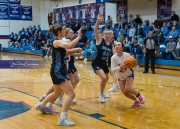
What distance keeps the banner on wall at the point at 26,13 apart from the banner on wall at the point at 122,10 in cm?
1311

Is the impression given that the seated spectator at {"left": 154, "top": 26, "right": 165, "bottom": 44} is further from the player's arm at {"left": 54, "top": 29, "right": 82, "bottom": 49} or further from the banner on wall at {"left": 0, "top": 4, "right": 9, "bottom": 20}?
the banner on wall at {"left": 0, "top": 4, "right": 9, "bottom": 20}

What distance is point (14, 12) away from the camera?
29.1 metres

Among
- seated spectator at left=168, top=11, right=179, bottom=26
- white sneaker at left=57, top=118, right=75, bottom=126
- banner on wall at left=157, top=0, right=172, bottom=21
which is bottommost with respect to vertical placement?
white sneaker at left=57, top=118, right=75, bottom=126

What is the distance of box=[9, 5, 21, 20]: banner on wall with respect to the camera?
28906 mm

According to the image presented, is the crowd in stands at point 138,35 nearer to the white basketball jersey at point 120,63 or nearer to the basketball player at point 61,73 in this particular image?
the white basketball jersey at point 120,63

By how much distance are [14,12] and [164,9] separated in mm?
17663

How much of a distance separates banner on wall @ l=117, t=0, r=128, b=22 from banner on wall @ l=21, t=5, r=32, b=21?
1311 cm

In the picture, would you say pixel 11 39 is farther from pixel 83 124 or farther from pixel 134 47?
pixel 83 124

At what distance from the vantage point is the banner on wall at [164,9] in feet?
55.0

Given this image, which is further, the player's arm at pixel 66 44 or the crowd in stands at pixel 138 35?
the crowd in stands at pixel 138 35

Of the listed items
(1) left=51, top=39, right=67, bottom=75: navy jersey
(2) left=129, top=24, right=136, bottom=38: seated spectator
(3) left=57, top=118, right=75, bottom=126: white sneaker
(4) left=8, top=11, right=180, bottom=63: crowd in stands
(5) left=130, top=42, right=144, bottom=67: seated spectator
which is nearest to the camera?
(3) left=57, top=118, right=75, bottom=126: white sneaker

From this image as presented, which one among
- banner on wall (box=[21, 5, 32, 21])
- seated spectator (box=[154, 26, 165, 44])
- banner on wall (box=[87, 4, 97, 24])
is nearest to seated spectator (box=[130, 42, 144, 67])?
seated spectator (box=[154, 26, 165, 44])

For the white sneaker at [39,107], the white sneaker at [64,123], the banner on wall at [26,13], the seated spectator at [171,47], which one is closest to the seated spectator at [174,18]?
the seated spectator at [171,47]

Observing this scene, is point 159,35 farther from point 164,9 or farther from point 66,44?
point 66,44
